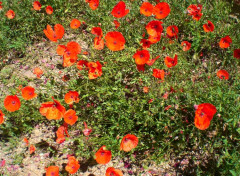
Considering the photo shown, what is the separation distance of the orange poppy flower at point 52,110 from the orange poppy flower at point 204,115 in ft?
5.75

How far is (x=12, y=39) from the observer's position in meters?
4.46

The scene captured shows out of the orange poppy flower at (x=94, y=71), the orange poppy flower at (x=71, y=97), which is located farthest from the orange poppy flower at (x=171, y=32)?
the orange poppy flower at (x=71, y=97)

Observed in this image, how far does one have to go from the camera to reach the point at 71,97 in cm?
320

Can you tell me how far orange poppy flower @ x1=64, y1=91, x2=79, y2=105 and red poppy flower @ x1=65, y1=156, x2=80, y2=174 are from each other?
2.56 ft

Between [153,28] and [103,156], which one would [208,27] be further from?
[103,156]

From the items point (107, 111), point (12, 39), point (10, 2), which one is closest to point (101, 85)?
point (107, 111)

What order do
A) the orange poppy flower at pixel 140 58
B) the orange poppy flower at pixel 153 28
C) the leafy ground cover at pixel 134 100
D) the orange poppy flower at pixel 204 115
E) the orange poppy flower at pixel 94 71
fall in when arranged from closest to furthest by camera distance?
the orange poppy flower at pixel 204 115 → the leafy ground cover at pixel 134 100 → the orange poppy flower at pixel 140 58 → the orange poppy flower at pixel 94 71 → the orange poppy flower at pixel 153 28

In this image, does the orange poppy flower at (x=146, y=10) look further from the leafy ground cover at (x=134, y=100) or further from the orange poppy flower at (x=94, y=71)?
the orange poppy flower at (x=94, y=71)

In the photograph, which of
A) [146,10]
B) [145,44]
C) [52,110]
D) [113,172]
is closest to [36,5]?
[146,10]

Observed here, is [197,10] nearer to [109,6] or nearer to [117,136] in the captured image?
[109,6]

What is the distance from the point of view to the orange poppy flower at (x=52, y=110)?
311 centimetres

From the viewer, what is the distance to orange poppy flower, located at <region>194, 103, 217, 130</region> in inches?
93.4

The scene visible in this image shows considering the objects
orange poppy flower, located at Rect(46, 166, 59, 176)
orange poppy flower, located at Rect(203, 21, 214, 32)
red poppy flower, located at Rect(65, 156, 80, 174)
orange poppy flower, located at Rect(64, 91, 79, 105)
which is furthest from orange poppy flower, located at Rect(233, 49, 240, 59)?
orange poppy flower, located at Rect(46, 166, 59, 176)

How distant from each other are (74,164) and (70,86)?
114 cm
